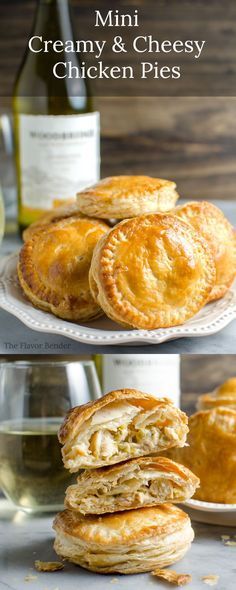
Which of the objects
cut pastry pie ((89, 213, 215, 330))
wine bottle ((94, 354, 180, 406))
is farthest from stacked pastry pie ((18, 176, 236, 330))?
wine bottle ((94, 354, 180, 406))

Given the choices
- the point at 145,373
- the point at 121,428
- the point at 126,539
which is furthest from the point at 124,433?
the point at 145,373

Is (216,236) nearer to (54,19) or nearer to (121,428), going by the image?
(121,428)

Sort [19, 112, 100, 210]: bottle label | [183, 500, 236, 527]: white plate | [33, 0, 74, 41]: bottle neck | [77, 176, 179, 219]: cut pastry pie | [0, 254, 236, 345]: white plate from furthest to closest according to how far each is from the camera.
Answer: [33, 0, 74, 41]: bottle neck, [19, 112, 100, 210]: bottle label, [183, 500, 236, 527]: white plate, [77, 176, 179, 219]: cut pastry pie, [0, 254, 236, 345]: white plate

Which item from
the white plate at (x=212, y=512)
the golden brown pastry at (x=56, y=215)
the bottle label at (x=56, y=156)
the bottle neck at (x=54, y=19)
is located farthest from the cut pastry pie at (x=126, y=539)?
the bottle neck at (x=54, y=19)

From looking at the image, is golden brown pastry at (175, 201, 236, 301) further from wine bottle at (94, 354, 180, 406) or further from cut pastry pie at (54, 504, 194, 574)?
wine bottle at (94, 354, 180, 406)

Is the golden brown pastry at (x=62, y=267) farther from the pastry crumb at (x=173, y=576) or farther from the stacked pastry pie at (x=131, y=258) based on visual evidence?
the pastry crumb at (x=173, y=576)

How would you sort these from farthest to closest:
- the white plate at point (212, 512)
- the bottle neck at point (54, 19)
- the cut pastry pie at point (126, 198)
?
the bottle neck at point (54, 19) → the white plate at point (212, 512) → the cut pastry pie at point (126, 198)
